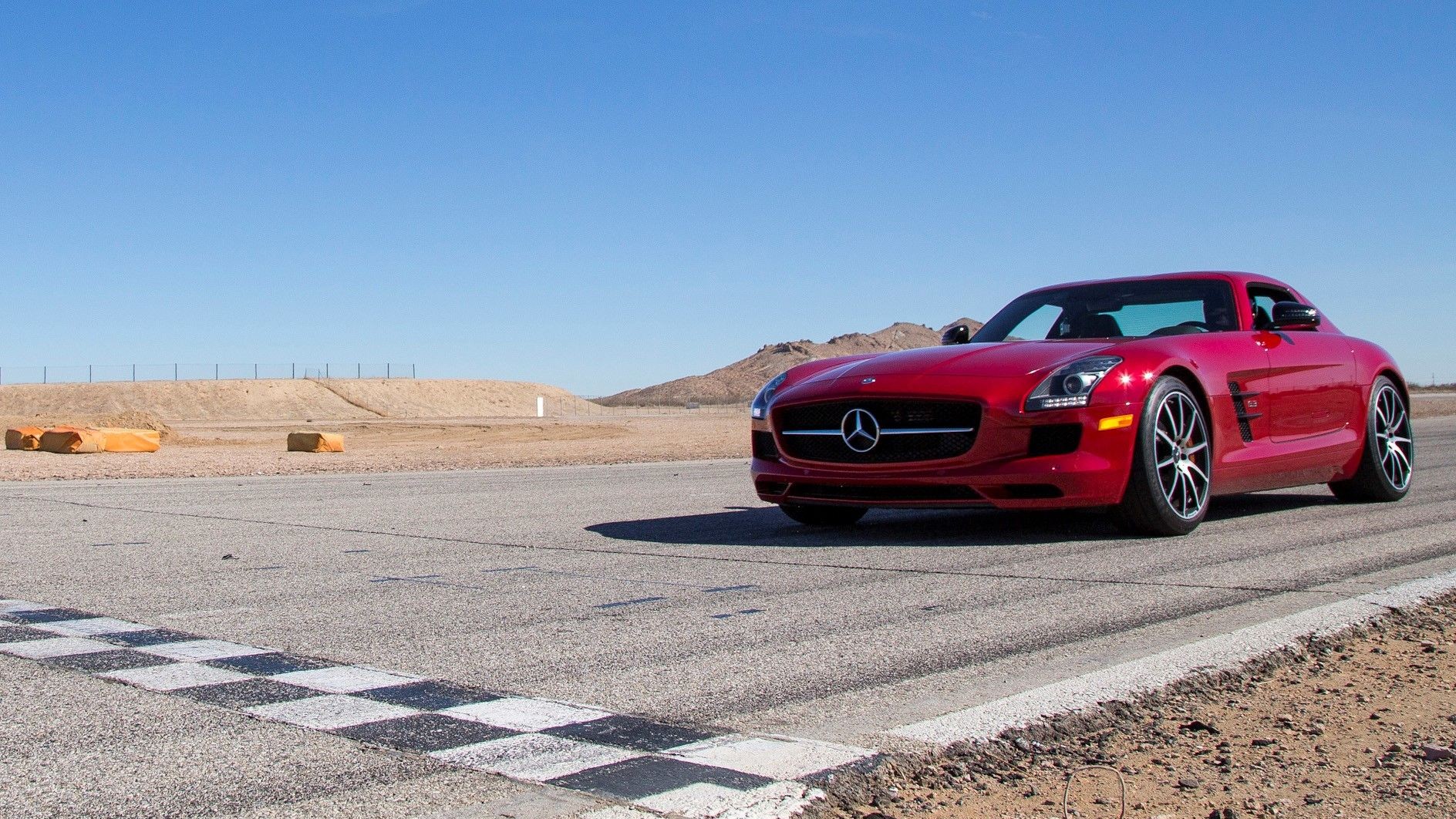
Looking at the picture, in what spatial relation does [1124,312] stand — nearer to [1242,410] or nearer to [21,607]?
[1242,410]

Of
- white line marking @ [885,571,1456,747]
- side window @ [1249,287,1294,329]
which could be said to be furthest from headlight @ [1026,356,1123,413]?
side window @ [1249,287,1294,329]

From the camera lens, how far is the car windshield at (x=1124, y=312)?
26.5 feet

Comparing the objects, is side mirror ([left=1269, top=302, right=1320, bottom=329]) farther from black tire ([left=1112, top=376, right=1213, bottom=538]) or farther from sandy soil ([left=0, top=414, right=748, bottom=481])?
sandy soil ([left=0, top=414, right=748, bottom=481])

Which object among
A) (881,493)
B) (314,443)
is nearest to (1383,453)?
(881,493)

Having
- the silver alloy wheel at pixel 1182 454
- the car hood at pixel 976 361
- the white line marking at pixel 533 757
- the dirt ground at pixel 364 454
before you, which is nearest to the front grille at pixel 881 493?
the car hood at pixel 976 361

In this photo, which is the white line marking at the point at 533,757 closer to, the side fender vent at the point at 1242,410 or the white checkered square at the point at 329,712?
the white checkered square at the point at 329,712

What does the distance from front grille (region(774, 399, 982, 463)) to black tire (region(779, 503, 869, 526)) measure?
0.58 metres

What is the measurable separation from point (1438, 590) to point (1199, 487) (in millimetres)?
2165

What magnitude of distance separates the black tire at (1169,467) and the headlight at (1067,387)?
0.33 m

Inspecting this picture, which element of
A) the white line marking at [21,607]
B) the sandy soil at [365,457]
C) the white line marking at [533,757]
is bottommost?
the white line marking at [533,757]

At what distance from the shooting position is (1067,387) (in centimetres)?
667

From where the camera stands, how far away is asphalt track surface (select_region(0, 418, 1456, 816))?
2.91 metres

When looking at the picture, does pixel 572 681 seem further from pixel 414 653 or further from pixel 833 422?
pixel 833 422

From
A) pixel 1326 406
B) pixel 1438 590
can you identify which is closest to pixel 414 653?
pixel 1438 590
